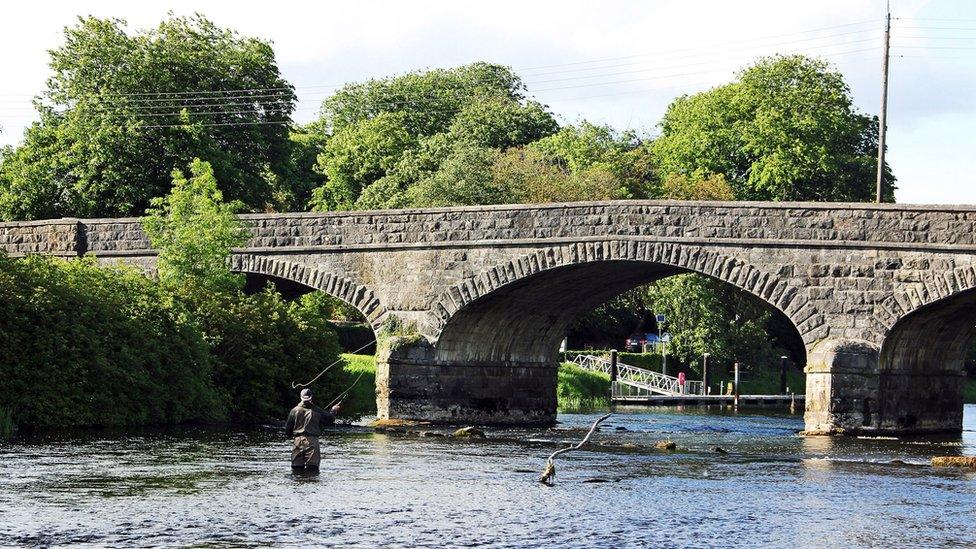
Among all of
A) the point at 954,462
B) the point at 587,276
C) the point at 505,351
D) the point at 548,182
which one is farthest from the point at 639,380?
the point at 954,462

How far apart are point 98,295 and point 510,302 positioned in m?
10.1

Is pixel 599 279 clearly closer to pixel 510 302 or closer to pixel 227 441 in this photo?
pixel 510 302

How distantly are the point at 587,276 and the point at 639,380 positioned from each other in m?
26.8

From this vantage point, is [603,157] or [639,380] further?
[603,157]

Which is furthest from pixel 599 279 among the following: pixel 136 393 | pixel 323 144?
pixel 323 144

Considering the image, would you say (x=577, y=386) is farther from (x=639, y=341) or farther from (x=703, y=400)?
(x=639, y=341)

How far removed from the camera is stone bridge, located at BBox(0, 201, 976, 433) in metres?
35.6

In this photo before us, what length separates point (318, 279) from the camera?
136ft

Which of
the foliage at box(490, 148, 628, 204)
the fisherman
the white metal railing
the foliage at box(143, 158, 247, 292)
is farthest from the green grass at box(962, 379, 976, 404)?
the fisherman

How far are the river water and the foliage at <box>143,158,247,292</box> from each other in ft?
24.0

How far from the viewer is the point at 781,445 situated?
34781mm

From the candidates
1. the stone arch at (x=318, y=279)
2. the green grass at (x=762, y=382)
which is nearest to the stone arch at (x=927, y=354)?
the stone arch at (x=318, y=279)

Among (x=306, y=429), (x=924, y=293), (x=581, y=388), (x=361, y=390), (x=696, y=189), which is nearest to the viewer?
(x=306, y=429)

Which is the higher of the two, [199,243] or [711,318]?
[711,318]
